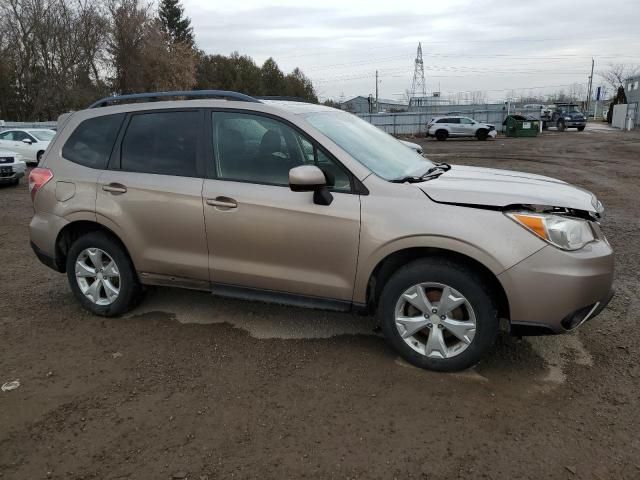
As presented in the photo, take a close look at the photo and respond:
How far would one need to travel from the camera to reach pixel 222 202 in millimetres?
3820

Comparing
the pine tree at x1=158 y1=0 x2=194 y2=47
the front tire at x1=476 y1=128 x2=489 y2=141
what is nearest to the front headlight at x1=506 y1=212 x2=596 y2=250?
the front tire at x1=476 y1=128 x2=489 y2=141

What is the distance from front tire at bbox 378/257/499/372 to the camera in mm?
3262

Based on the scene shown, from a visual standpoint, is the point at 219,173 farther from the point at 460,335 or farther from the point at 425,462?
the point at 425,462

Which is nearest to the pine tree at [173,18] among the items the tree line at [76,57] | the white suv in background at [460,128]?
the tree line at [76,57]

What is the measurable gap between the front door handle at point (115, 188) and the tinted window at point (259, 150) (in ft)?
2.81

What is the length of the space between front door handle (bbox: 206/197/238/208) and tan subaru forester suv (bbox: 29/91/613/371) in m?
0.02

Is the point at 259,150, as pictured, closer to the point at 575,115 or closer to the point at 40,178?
the point at 40,178

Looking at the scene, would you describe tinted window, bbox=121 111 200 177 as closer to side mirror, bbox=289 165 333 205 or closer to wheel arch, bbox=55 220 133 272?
wheel arch, bbox=55 220 133 272

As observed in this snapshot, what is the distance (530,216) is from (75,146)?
12.0 ft

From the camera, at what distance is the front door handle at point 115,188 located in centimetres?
418

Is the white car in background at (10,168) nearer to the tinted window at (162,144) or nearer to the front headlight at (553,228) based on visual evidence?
the tinted window at (162,144)

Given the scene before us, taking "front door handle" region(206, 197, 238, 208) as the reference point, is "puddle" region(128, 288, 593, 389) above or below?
below

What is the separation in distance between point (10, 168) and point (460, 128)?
2722 centimetres

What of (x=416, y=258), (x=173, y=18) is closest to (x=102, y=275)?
(x=416, y=258)
